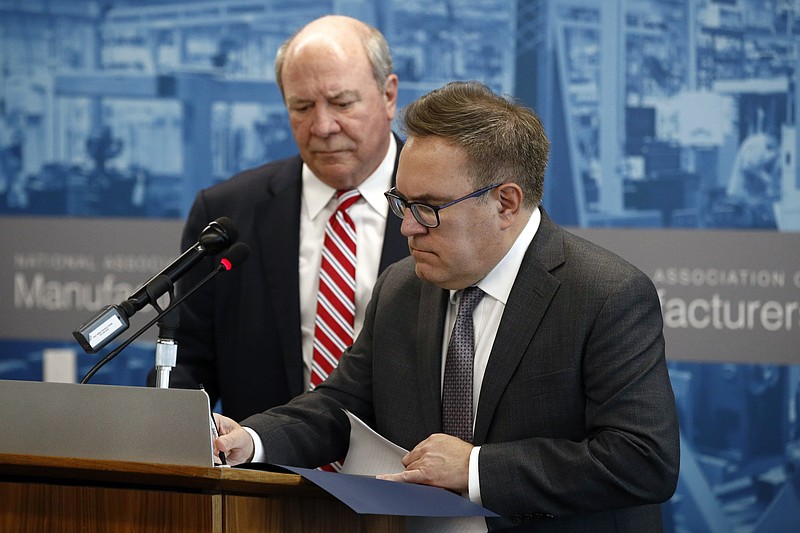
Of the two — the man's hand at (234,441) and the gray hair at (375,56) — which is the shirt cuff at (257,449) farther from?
the gray hair at (375,56)

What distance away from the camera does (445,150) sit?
2.25 m

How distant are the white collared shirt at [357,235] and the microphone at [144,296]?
1.00 metres

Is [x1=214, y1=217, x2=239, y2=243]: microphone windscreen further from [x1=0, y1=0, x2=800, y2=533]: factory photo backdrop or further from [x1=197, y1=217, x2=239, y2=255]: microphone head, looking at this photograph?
[x1=0, y1=0, x2=800, y2=533]: factory photo backdrop

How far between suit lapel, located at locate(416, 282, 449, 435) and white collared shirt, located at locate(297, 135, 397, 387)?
72 centimetres

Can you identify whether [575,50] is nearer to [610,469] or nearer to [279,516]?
[610,469]

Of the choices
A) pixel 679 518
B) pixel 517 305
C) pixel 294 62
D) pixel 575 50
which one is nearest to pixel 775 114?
pixel 575 50

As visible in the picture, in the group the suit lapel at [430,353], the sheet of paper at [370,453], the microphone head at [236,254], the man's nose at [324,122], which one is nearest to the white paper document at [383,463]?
the sheet of paper at [370,453]

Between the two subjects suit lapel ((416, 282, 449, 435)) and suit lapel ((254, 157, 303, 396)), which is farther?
suit lapel ((254, 157, 303, 396))

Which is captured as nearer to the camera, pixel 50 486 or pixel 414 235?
pixel 50 486

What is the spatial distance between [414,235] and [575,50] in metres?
2.16

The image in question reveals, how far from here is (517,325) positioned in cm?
228

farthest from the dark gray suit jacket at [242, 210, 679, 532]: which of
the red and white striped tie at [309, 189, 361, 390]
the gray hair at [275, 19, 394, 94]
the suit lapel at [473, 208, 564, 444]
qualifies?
the gray hair at [275, 19, 394, 94]

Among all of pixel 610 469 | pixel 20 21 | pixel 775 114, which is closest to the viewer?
pixel 610 469

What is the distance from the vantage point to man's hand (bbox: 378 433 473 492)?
6.90ft
